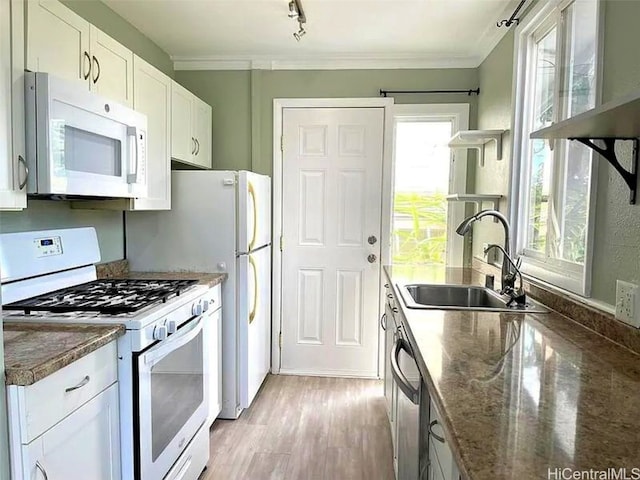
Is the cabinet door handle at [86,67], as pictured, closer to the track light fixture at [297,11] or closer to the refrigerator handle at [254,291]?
the track light fixture at [297,11]

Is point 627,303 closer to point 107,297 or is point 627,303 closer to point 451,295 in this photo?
point 451,295

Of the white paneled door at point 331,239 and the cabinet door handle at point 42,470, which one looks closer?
the cabinet door handle at point 42,470

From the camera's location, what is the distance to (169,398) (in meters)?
1.90

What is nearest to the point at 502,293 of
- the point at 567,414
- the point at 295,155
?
the point at 567,414

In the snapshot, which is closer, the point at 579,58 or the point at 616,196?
the point at 616,196

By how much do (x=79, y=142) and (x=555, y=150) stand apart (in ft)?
6.66

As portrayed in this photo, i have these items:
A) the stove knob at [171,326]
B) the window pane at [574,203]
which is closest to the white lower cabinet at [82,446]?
the stove knob at [171,326]

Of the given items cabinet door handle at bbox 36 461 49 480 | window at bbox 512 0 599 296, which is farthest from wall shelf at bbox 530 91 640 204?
cabinet door handle at bbox 36 461 49 480

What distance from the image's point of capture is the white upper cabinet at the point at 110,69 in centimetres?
194

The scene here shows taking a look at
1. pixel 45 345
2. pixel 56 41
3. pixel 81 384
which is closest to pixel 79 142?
pixel 56 41

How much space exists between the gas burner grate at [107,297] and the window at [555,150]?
171cm

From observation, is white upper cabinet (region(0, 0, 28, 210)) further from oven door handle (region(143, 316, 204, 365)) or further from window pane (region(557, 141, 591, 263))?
window pane (region(557, 141, 591, 263))

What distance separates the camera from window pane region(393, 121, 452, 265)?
3.47 metres

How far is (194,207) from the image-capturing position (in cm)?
273
